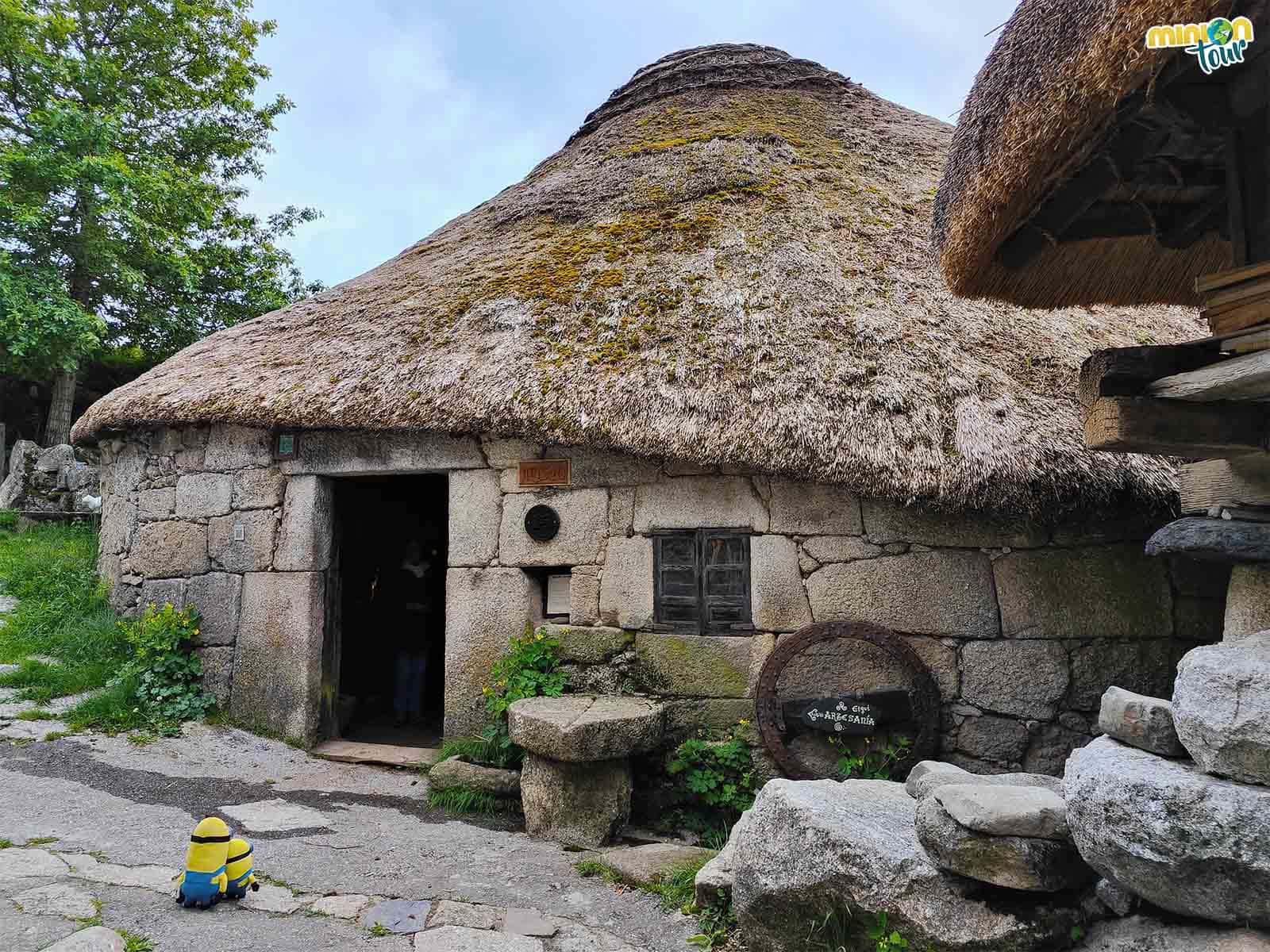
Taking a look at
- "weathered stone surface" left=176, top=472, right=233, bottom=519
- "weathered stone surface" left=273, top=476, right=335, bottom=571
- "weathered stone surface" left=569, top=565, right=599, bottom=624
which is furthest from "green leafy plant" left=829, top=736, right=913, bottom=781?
"weathered stone surface" left=176, top=472, right=233, bottom=519

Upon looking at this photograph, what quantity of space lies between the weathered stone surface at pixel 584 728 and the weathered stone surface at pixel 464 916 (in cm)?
75

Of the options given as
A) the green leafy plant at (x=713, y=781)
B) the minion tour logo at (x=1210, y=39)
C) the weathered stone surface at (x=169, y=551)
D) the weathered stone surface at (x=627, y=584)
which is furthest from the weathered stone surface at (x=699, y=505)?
the weathered stone surface at (x=169, y=551)

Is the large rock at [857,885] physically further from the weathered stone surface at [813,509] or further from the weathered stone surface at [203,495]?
the weathered stone surface at [203,495]

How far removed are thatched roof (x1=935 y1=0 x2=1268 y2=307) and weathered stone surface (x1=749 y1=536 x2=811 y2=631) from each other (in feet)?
5.13

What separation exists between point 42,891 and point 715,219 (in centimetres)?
502

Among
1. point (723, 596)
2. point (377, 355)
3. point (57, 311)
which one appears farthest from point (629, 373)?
point (57, 311)

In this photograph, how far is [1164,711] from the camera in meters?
2.16

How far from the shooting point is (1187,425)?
2410 millimetres

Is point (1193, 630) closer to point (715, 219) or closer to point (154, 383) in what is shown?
point (715, 219)

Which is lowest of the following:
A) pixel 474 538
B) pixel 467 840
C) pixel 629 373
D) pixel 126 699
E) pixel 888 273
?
pixel 467 840

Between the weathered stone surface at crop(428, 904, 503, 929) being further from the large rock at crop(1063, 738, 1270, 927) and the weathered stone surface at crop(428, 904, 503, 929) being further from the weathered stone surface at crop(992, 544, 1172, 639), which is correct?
the weathered stone surface at crop(992, 544, 1172, 639)

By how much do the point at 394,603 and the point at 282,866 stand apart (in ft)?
14.2

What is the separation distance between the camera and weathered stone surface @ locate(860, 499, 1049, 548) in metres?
3.97

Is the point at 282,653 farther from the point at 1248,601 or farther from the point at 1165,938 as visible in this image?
the point at 1248,601
